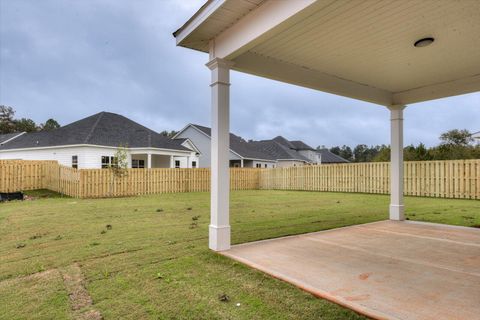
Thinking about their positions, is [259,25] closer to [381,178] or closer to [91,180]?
[91,180]

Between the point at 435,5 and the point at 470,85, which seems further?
the point at 470,85

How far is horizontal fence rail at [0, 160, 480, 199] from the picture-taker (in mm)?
12070

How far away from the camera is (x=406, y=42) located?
4043 mm

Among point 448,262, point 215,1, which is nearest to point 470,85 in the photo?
point 448,262

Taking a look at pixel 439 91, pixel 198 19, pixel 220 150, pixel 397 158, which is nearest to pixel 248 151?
pixel 397 158

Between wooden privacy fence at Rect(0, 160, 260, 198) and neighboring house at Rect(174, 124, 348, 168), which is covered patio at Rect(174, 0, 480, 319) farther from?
neighboring house at Rect(174, 124, 348, 168)

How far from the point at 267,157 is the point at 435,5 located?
31611 mm

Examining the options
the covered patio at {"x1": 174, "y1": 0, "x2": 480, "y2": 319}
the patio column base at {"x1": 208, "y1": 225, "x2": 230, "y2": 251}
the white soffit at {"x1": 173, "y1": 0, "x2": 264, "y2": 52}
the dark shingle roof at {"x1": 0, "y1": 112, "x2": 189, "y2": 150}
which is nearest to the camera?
the covered patio at {"x1": 174, "y1": 0, "x2": 480, "y2": 319}

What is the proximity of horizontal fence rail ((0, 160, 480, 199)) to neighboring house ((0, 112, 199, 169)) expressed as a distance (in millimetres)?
3337

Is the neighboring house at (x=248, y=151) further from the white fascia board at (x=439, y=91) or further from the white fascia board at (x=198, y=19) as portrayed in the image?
the white fascia board at (x=198, y=19)

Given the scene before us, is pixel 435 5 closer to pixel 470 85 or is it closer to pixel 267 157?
pixel 470 85

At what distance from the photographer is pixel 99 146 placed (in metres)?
18.5

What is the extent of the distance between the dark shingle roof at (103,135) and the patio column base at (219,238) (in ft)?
53.0

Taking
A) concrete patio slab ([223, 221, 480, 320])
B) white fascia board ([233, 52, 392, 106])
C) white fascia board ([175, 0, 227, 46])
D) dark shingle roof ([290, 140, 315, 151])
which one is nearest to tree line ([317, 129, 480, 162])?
white fascia board ([233, 52, 392, 106])
